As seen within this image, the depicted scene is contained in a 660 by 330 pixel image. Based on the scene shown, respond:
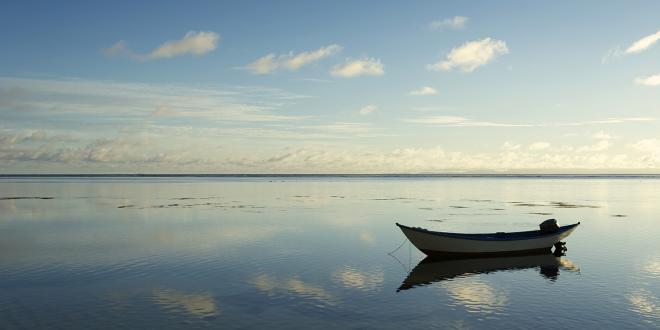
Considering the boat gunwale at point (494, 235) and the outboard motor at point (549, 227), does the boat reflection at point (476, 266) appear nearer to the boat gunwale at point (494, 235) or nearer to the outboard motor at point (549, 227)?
the boat gunwale at point (494, 235)

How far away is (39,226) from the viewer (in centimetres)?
4619

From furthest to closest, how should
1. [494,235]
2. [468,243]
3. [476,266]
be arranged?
[494,235] < [468,243] < [476,266]

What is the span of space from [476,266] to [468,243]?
2.25 meters

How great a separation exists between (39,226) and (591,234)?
166 ft

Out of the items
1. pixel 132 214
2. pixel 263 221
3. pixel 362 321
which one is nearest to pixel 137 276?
pixel 362 321

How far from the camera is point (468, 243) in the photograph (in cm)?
3212

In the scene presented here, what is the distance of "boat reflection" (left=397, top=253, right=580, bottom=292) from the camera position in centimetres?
2661

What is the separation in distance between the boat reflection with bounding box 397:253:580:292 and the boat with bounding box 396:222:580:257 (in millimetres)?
419

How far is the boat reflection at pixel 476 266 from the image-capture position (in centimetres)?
2661

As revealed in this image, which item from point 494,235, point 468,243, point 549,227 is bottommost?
point 468,243

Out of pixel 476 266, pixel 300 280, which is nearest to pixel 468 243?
pixel 476 266

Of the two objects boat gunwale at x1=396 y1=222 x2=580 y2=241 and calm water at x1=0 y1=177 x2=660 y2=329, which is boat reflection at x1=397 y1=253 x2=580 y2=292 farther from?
boat gunwale at x1=396 y1=222 x2=580 y2=241

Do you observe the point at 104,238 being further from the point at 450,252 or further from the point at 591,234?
the point at 591,234

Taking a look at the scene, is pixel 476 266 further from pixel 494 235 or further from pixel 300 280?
pixel 300 280
